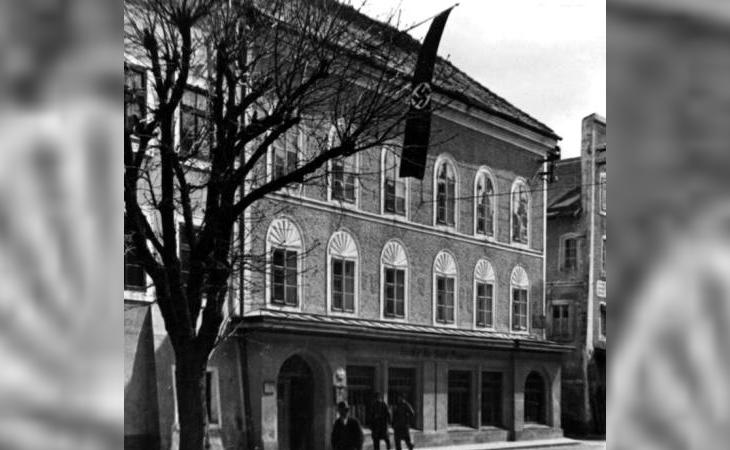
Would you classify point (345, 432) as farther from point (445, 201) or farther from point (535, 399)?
point (445, 201)

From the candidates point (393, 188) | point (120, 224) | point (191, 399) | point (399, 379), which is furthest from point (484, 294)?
point (120, 224)

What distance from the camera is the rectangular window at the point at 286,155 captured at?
5527mm

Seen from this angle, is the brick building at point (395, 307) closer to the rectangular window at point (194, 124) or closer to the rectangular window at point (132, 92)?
the rectangular window at point (132, 92)

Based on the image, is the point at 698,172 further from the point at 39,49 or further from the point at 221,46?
the point at 39,49

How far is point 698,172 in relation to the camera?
4766 millimetres

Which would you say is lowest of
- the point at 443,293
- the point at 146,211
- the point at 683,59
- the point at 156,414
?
the point at 156,414

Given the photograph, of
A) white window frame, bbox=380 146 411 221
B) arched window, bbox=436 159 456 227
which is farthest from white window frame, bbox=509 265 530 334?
white window frame, bbox=380 146 411 221

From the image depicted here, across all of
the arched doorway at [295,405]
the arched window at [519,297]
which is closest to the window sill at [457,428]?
the arched window at [519,297]

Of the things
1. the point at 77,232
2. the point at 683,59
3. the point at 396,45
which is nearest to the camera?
the point at 683,59

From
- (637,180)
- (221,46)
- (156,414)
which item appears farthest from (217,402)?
(637,180)

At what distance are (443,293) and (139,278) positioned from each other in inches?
65.5

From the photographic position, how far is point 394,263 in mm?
5699

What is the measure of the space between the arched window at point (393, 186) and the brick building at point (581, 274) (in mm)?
845

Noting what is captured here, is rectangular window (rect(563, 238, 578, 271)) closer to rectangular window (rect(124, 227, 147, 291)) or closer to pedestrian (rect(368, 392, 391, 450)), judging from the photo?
pedestrian (rect(368, 392, 391, 450))
